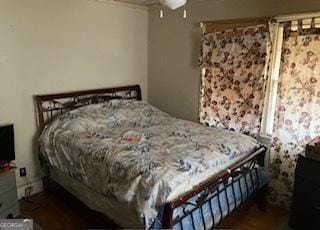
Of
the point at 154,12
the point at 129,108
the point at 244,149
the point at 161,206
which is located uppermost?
the point at 154,12

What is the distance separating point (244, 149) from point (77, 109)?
75.2 inches

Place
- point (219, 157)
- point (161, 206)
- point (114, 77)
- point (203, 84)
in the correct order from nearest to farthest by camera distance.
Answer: point (161, 206)
point (219, 157)
point (203, 84)
point (114, 77)

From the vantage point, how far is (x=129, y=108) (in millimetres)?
3602

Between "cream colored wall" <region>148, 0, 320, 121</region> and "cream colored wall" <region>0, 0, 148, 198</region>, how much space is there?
0.37 meters

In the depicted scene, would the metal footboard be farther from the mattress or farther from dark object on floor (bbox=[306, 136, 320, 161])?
dark object on floor (bbox=[306, 136, 320, 161])

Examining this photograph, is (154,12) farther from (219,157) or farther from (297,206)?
(297,206)

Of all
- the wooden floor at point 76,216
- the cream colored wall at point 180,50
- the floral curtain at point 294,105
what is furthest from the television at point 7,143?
the floral curtain at point 294,105

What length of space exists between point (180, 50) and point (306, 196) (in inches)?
91.5

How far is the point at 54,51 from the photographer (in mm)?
3211

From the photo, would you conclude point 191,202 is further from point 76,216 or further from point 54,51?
point 54,51

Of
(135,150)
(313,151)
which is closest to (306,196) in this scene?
(313,151)

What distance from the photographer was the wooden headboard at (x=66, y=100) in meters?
3.15

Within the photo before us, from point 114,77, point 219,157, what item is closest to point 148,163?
point 219,157

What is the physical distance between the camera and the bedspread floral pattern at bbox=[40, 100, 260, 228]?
203cm
